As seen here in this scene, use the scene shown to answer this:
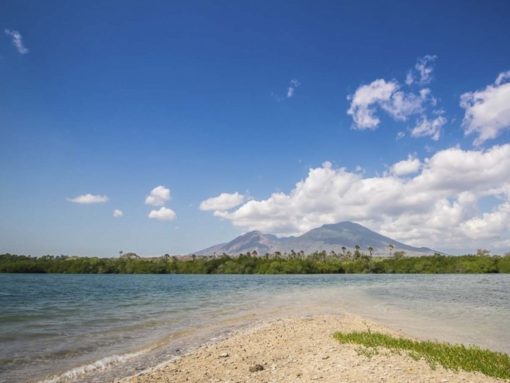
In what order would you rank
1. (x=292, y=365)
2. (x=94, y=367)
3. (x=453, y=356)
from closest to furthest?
(x=453, y=356), (x=292, y=365), (x=94, y=367)

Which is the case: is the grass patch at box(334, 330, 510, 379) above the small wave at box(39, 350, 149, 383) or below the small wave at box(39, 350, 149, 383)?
above

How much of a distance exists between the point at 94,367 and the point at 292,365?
28.9ft

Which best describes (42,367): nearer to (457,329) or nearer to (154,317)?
(154,317)

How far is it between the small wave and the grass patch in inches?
440

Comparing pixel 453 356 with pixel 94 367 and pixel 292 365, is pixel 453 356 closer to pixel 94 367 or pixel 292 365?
pixel 292 365

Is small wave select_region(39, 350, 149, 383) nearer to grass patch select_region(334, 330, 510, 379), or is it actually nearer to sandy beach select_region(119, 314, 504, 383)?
sandy beach select_region(119, 314, 504, 383)

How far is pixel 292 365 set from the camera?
51.0ft

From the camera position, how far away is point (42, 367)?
57.2 ft

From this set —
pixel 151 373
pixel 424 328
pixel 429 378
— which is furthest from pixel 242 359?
pixel 424 328

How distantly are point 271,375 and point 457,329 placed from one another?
59.0 ft

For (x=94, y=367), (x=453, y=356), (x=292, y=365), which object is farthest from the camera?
(x=94, y=367)

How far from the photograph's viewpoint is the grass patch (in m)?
13.3

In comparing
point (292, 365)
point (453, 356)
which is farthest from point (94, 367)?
point (453, 356)

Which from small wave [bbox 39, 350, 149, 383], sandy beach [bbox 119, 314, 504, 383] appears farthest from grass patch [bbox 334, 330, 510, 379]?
small wave [bbox 39, 350, 149, 383]
